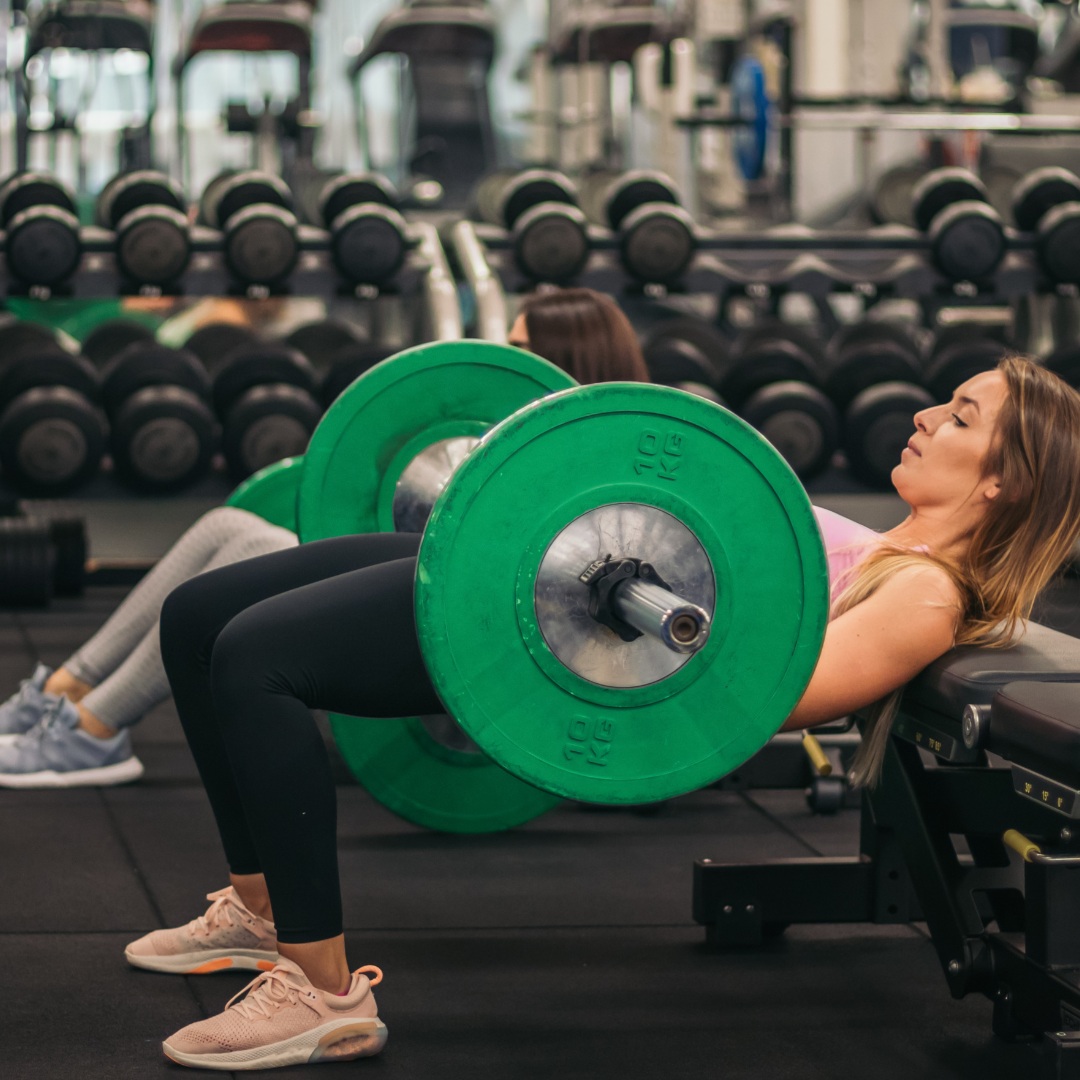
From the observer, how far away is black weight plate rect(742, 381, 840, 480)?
15.3 ft

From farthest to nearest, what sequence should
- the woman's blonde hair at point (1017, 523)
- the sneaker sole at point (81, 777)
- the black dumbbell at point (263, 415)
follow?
the black dumbbell at point (263, 415)
the sneaker sole at point (81, 777)
the woman's blonde hair at point (1017, 523)

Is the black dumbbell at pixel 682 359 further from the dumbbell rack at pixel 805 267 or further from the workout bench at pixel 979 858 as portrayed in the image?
the workout bench at pixel 979 858

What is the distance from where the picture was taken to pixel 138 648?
253cm

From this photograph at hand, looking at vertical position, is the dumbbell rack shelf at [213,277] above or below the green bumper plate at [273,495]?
above

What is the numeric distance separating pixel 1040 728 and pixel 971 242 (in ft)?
11.7

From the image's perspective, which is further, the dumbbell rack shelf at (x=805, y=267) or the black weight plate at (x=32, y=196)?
the dumbbell rack shelf at (x=805, y=267)

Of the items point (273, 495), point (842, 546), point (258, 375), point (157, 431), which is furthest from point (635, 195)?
point (842, 546)

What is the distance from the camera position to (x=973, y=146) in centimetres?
786

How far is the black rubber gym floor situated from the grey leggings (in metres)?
0.20

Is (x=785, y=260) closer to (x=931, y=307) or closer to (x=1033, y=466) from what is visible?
(x=931, y=307)

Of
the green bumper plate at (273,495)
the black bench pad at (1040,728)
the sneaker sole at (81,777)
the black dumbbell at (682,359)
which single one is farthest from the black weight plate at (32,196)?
the black bench pad at (1040,728)

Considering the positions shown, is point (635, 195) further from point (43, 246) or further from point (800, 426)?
point (43, 246)

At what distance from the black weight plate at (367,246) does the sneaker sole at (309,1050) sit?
320 centimetres

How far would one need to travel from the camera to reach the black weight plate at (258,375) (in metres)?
4.70
